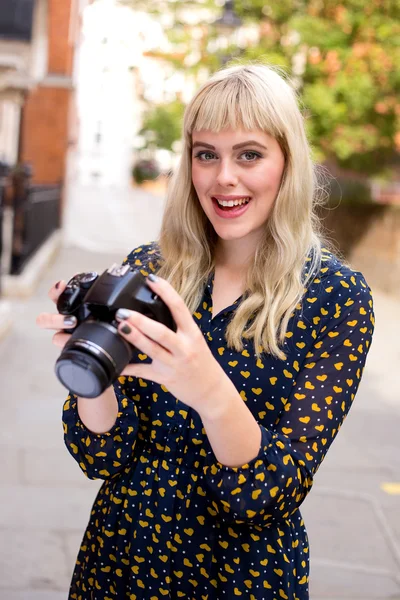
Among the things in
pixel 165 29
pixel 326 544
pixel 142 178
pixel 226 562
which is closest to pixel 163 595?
pixel 226 562

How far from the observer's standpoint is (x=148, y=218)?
2358 cm

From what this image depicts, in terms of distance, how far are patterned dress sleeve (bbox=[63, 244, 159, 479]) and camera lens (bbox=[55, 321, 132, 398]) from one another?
1.57 feet

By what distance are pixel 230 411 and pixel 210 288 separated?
56 centimetres

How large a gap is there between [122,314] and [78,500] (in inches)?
126

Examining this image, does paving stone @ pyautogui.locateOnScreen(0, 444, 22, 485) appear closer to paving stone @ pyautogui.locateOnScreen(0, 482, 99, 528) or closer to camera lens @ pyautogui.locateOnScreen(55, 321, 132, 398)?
paving stone @ pyautogui.locateOnScreen(0, 482, 99, 528)

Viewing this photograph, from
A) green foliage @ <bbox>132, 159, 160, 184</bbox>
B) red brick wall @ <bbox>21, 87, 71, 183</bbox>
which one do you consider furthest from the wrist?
green foliage @ <bbox>132, 159, 160, 184</bbox>

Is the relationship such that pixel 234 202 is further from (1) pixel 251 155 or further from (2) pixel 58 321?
(2) pixel 58 321

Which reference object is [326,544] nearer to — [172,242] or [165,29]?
[172,242]

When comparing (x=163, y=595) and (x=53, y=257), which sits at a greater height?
(x=163, y=595)

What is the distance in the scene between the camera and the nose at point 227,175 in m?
1.81

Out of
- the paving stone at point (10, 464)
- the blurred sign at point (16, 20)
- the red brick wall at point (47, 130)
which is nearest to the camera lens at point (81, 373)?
the paving stone at point (10, 464)

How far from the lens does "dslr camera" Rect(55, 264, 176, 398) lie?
1.33 m

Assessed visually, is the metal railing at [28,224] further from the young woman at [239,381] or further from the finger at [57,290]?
the finger at [57,290]

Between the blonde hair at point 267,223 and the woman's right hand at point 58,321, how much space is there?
463 mm
